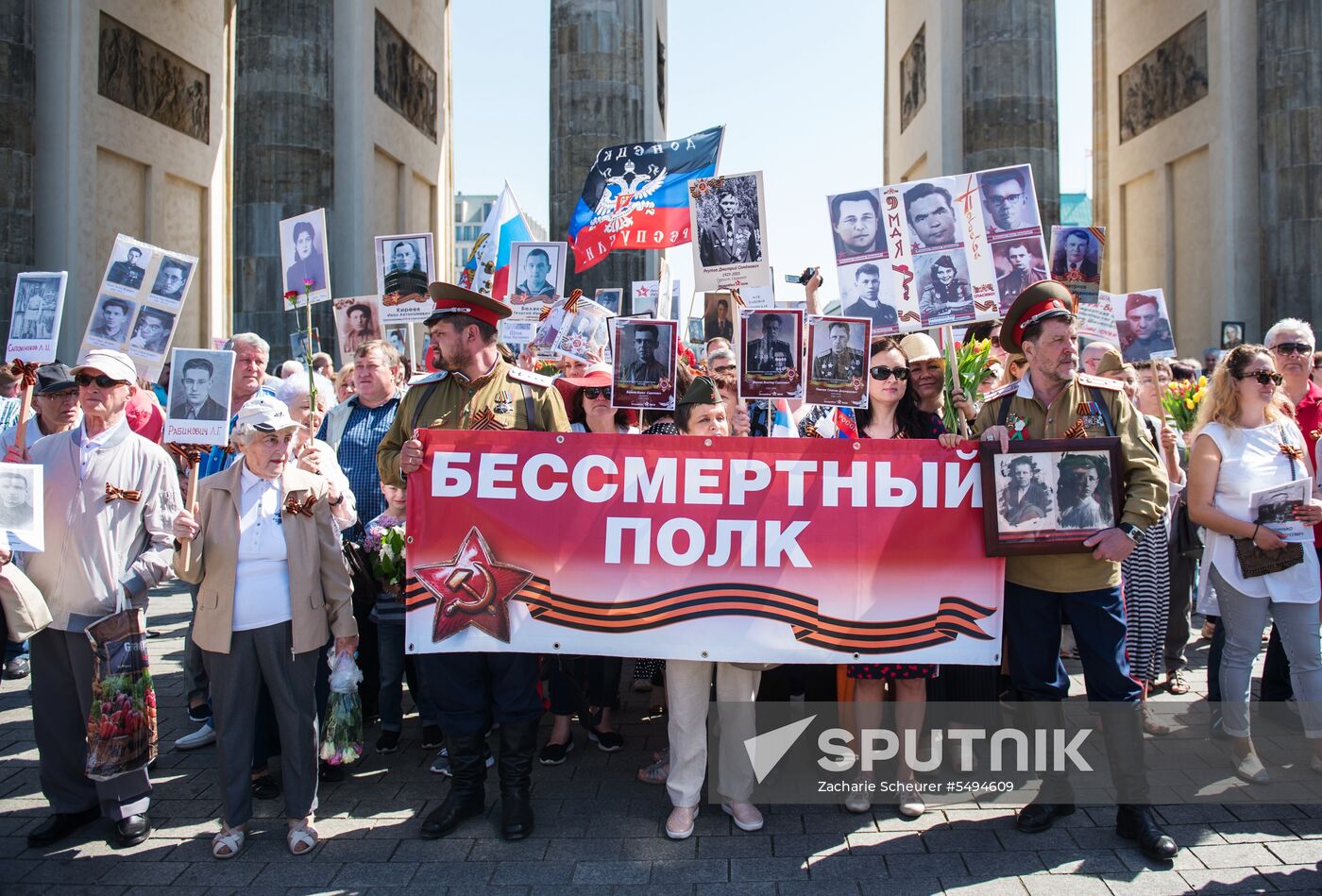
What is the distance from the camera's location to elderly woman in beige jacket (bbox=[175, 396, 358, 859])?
4371mm

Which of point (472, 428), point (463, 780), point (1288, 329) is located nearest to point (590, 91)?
point (1288, 329)

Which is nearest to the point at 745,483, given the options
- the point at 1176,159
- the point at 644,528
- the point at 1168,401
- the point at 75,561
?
the point at 644,528

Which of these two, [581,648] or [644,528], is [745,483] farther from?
[581,648]

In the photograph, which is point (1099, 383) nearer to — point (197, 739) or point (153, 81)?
point (197, 739)

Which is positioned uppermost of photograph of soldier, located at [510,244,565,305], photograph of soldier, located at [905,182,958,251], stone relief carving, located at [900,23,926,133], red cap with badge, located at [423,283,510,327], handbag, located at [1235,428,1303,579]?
stone relief carving, located at [900,23,926,133]

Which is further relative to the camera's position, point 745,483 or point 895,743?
point 895,743

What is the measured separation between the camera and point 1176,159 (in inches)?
810

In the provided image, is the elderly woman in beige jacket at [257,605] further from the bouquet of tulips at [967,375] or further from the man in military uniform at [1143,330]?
the man in military uniform at [1143,330]

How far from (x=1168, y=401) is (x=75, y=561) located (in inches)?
252

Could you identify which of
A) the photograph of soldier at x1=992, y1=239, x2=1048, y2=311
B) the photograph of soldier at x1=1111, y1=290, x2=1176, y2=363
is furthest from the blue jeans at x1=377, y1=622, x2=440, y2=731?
the photograph of soldier at x1=1111, y1=290, x2=1176, y2=363

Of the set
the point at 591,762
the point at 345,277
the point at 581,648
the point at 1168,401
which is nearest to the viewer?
the point at 581,648

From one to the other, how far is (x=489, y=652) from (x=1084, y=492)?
2722 mm

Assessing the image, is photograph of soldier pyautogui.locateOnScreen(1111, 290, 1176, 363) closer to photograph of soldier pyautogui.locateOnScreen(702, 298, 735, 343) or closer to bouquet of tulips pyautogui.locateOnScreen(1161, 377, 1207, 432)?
bouquet of tulips pyautogui.locateOnScreen(1161, 377, 1207, 432)

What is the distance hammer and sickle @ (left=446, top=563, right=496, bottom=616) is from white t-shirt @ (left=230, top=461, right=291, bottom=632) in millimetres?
709
